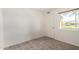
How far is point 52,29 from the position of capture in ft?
4.86

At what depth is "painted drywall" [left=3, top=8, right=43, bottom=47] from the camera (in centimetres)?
134

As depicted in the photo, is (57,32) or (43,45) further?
(57,32)

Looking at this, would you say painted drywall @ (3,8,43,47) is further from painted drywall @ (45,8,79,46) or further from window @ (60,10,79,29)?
window @ (60,10,79,29)

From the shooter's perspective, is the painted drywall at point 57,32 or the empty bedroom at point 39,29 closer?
the empty bedroom at point 39,29

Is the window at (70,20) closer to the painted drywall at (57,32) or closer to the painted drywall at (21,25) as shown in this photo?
the painted drywall at (57,32)

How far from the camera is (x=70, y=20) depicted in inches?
54.2

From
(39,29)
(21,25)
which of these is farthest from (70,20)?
(21,25)

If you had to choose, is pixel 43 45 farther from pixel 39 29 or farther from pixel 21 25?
pixel 21 25

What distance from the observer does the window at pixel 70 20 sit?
1.35m

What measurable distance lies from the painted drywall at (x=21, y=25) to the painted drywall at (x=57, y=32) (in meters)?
0.16

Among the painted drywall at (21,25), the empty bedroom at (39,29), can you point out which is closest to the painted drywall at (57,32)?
the empty bedroom at (39,29)

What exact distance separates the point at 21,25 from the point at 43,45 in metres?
0.52
